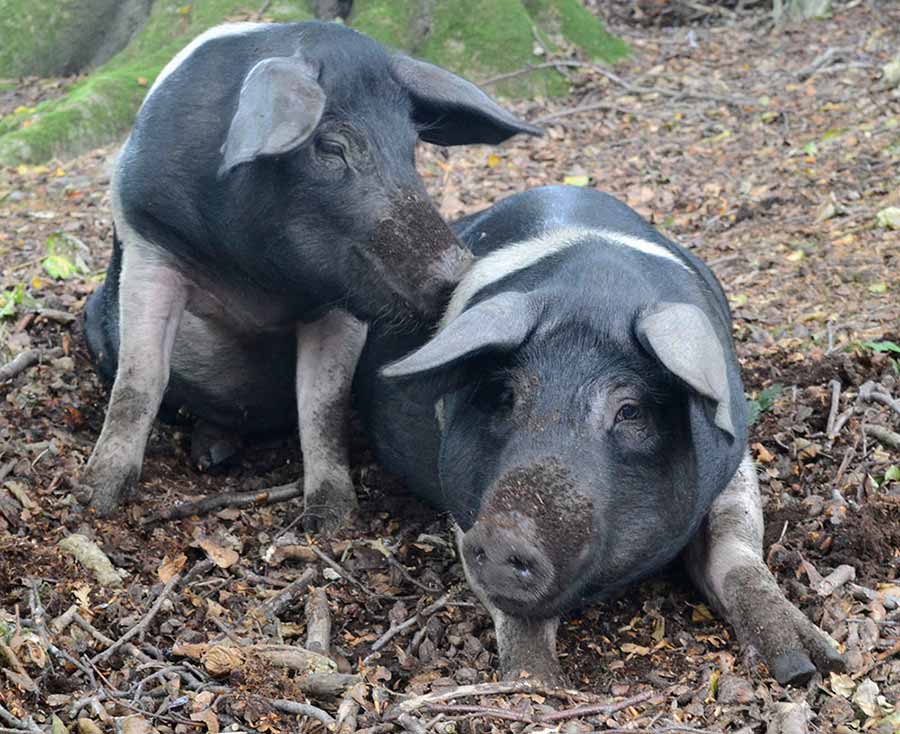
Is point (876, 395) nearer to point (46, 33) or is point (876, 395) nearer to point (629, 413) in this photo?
point (629, 413)

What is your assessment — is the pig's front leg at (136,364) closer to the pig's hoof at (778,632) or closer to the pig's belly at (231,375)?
the pig's belly at (231,375)

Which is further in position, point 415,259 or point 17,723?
point 415,259

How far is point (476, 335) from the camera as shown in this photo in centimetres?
407

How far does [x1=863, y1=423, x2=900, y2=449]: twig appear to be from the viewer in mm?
5469

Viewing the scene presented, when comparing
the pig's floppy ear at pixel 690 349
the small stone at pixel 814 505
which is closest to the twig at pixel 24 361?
the pig's floppy ear at pixel 690 349

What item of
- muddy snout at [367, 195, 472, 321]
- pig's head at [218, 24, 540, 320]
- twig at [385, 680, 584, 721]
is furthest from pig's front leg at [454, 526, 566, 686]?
pig's head at [218, 24, 540, 320]

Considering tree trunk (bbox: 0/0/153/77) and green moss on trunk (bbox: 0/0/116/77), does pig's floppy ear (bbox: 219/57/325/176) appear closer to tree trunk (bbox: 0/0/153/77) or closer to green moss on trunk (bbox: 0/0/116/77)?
tree trunk (bbox: 0/0/153/77)

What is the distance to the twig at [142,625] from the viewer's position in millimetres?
4109

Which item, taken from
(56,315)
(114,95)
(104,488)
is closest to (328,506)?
(104,488)

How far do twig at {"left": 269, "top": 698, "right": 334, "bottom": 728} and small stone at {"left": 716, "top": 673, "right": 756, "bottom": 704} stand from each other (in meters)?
1.15

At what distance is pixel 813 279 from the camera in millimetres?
7348

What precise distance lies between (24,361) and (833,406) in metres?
3.67

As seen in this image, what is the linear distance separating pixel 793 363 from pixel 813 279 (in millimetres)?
1195

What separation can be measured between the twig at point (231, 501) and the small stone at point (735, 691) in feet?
7.56
